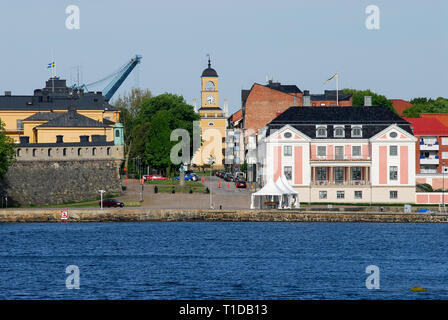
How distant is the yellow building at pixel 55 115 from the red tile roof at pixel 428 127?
38.1 meters

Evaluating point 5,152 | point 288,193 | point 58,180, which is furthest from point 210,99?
point 288,193

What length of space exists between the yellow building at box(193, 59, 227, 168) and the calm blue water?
289 feet

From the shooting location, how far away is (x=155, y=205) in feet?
302

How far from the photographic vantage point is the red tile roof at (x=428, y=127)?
384ft

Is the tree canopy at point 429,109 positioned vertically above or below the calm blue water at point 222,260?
above

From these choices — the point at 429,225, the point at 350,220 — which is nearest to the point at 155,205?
the point at 350,220

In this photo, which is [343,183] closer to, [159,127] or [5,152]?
[5,152]

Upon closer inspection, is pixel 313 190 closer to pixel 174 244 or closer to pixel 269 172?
pixel 269 172

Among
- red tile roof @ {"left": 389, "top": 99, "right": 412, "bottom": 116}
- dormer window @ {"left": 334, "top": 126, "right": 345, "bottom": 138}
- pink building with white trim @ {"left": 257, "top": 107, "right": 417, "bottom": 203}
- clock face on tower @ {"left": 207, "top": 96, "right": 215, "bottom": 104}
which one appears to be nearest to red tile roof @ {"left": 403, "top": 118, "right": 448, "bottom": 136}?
pink building with white trim @ {"left": 257, "top": 107, "right": 417, "bottom": 203}

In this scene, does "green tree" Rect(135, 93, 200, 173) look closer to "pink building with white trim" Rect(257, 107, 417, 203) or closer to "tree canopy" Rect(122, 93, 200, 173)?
"tree canopy" Rect(122, 93, 200, 173)

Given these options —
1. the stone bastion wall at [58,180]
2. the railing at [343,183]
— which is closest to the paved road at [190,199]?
the stone bastion wall at [58,180]

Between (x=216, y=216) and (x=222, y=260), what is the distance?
2514 centimetres

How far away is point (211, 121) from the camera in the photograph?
606ft

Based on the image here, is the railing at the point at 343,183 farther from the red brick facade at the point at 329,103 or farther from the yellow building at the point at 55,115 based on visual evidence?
the red brick facade at the point at 329,103
